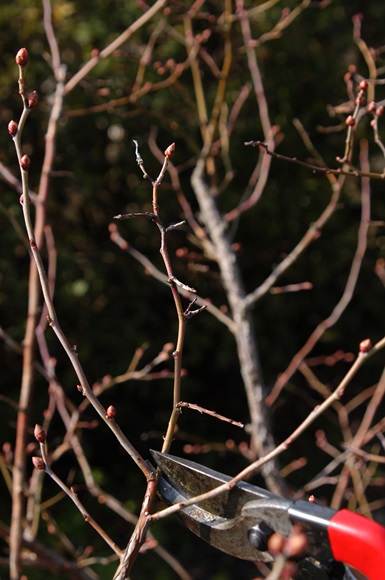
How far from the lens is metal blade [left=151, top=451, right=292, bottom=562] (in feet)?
4.18

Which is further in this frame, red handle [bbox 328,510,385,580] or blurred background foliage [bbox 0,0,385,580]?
blurred background foliage [bbox 0,0,385,580]

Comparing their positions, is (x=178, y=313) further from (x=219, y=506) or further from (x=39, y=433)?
(x=219, y=506)

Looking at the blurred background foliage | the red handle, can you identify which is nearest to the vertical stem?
the red handle

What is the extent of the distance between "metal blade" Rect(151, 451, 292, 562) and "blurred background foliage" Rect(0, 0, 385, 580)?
8.07 ft

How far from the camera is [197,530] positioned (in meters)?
1.34

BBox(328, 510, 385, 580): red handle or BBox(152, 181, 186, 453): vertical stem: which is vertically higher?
BBox(152, 181, 186, 453): vertical stem

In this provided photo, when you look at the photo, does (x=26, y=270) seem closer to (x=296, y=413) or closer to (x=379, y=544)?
(x=296, y=413)

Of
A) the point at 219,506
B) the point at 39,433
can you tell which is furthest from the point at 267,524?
the point at 39,433

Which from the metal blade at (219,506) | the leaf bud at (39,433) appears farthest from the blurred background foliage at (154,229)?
the leaf bud at (39,433)

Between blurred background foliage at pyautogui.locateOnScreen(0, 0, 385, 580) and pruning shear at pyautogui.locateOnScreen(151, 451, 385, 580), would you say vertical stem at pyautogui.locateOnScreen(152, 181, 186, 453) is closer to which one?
pruning shear at pyautogui.locateOnScreen(151, 451, 385, 580)

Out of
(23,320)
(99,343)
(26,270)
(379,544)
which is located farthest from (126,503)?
(379,544)

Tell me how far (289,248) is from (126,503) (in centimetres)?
203

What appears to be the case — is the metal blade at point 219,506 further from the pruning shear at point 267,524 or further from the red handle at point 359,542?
the red handle at point 359,542

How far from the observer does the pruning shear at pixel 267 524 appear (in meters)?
1.15
